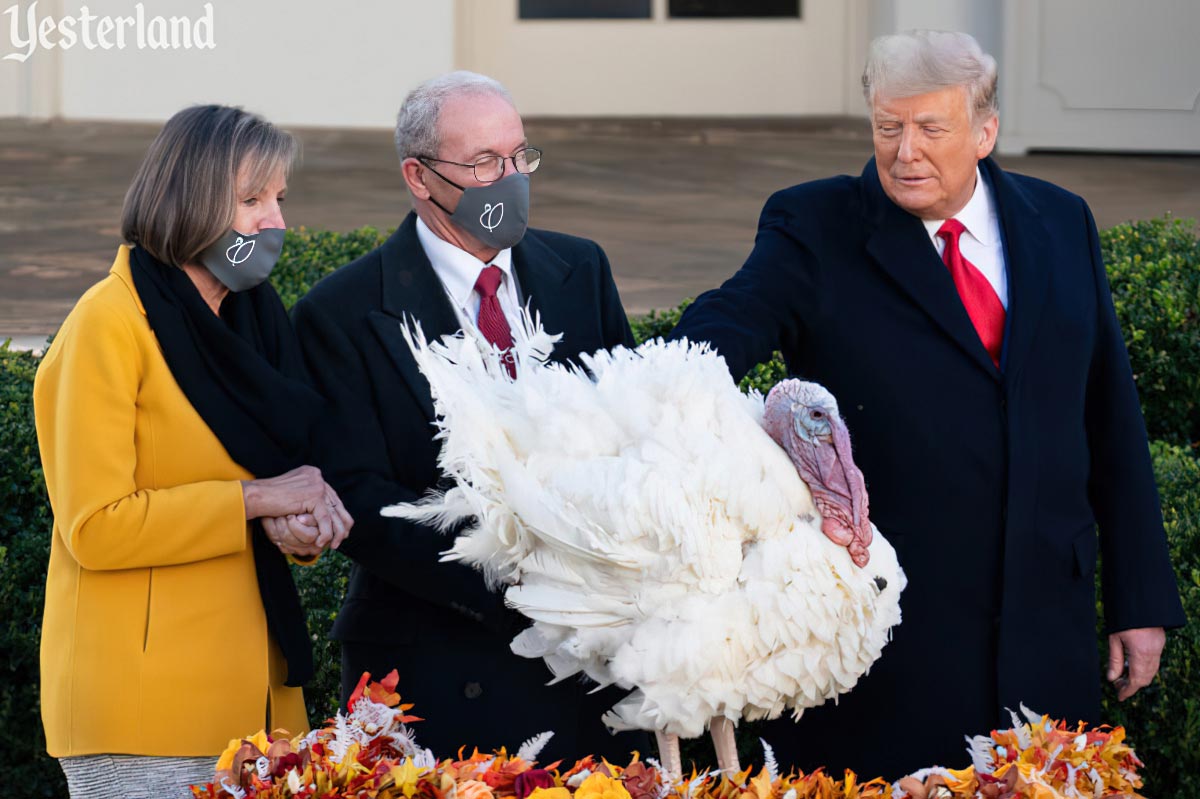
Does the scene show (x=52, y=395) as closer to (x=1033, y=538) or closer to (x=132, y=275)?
(x=132, y=275)

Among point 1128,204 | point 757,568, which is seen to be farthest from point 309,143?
point 757,568

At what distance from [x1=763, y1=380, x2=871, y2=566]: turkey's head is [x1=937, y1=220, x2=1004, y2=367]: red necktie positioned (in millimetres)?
574

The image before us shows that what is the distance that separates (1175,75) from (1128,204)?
7.92 feet

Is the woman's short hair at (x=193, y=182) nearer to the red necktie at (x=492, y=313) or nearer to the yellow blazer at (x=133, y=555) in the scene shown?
the yellow blazer at (x=133, y=555)

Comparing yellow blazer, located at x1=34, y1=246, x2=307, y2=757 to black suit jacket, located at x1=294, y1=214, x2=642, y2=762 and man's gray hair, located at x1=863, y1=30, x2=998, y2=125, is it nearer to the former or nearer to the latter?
black suit jacket, located at x1=294, y1=214, x2=642, y2=762

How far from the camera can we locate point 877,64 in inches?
110

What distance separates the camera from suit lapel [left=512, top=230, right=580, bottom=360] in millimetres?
3016

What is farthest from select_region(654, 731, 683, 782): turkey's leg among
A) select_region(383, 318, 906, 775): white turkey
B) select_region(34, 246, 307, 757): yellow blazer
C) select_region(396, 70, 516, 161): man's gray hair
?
select_region(396, 70, 516, 161): man's gray hair

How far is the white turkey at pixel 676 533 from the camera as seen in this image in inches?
94.1

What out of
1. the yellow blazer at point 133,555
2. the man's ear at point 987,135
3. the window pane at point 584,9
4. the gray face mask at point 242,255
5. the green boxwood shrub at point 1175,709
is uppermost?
the window pane at point 584,9

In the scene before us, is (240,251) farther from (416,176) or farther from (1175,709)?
(1175,709)

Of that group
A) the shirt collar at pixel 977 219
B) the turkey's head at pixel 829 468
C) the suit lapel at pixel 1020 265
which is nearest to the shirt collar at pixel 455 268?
the turkey's head at pixel 829 468

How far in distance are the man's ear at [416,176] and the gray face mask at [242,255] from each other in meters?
0.31

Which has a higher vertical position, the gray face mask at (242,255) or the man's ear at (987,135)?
the man's ear at (987,135)
